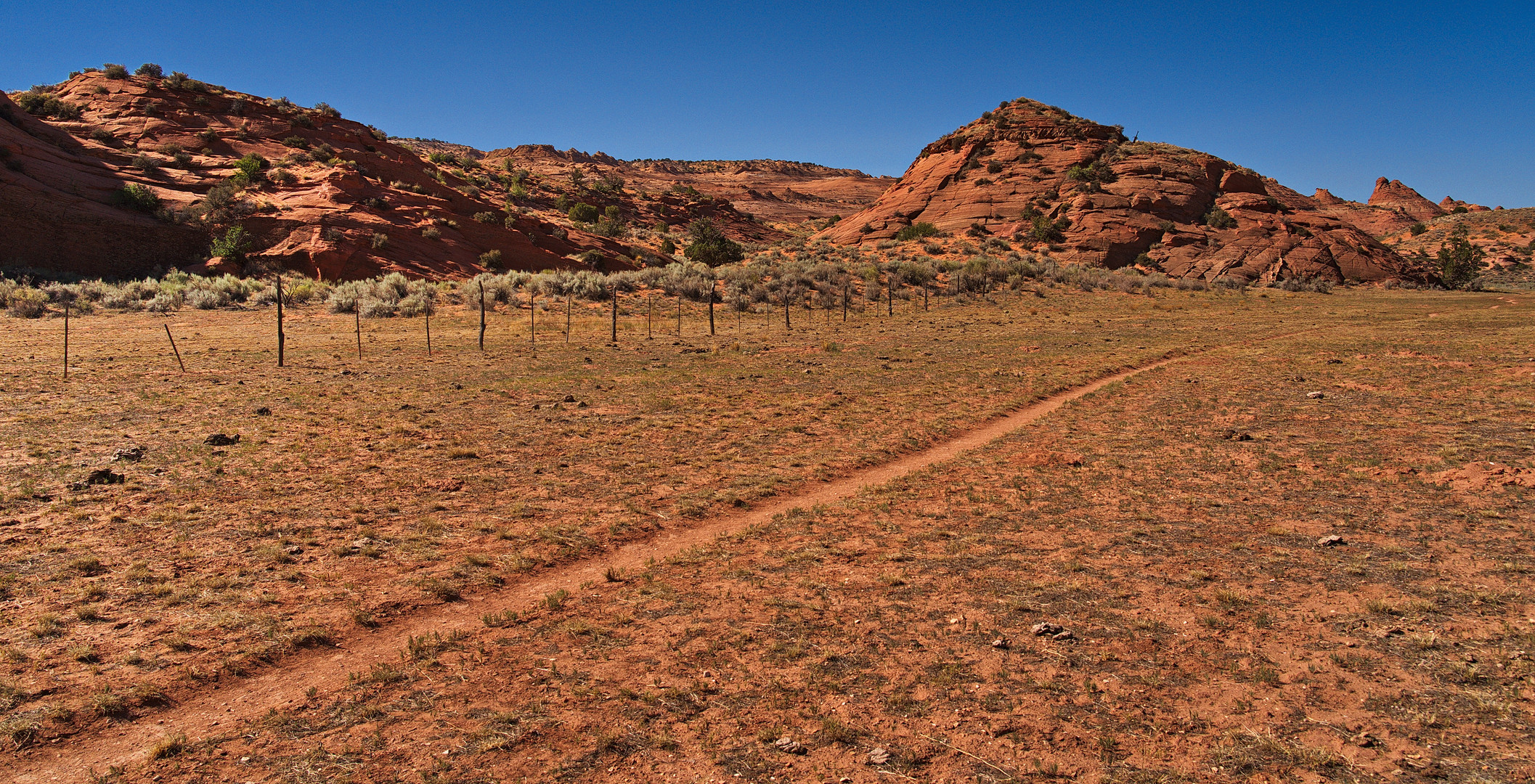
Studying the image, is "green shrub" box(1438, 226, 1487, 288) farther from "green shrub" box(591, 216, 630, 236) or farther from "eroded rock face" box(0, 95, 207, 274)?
"eroded rock face" box(0, 95, 207, 274)

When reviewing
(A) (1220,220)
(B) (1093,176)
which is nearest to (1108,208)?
(B) (1093,176)

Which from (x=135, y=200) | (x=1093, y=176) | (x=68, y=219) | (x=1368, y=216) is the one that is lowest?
(x=68, y=219)

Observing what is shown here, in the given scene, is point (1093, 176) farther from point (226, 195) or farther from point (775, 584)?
point (775, 584)

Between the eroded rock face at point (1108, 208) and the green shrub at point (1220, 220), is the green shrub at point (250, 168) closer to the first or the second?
the eroded rock face at point (1108, 208)

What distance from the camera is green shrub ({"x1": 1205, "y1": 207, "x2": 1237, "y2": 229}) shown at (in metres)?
54.5

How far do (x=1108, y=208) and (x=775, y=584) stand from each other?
56.5 metres

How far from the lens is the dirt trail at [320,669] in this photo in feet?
15.9

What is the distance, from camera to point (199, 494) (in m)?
9.67

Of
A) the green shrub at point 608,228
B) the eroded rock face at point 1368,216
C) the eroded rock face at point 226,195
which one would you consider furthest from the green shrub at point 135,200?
the eroded rock face at point 1368,216

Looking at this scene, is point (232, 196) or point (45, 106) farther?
point (45, 106)

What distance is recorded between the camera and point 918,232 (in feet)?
195

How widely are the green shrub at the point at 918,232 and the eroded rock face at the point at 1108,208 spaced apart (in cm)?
197

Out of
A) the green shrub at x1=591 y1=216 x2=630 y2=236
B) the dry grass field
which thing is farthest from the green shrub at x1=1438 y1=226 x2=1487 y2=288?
the green shrub at x1=591 y1=216 x2=630 y2=236

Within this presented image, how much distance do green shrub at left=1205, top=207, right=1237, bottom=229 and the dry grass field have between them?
45.1 metres
